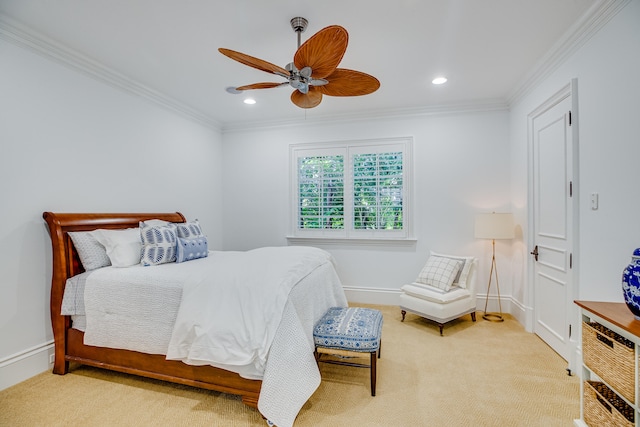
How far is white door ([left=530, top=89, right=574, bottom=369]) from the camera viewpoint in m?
2.67

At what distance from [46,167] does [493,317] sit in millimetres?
4910

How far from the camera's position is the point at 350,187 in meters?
4.55

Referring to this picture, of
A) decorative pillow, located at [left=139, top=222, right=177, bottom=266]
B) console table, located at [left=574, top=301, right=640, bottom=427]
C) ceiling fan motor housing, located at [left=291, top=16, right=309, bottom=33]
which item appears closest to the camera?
console table, located at [left=574, top=301, right=640, bottom=427]

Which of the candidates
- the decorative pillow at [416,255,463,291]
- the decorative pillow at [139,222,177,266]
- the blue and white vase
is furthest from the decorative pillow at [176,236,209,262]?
the blue and white vase

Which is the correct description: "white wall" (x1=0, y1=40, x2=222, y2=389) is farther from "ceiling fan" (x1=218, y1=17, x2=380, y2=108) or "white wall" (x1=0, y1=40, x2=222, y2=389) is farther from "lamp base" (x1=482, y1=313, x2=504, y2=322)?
"lamp base" (x1=482, y1=313, x2=504, y2=322)

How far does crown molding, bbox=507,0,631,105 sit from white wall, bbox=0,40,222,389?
166 inches

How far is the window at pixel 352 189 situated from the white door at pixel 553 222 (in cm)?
151

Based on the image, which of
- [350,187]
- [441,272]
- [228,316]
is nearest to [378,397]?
[228,316]

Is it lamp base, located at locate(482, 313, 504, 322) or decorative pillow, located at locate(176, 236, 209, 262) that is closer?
decorative pillow, located at locate(176, 236, 209, 262)

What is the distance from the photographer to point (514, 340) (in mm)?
3184

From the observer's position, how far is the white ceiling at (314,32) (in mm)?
2227

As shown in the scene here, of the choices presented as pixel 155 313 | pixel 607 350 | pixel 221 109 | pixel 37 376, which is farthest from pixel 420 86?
pixel 37 376

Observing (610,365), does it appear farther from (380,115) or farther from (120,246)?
(380,115)

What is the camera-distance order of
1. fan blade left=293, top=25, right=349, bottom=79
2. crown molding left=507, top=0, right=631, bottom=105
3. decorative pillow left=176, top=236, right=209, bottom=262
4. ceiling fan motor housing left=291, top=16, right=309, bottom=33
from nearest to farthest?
fan blade left=293, top=25, right=349, bottom=79, crown molding left=507, top=0, right=631, bottom=105, ceiling fan motor housing left=291, top=16, right=309, bottom=33, decorative pillow left=176, top=236, right=209, bottom=262
